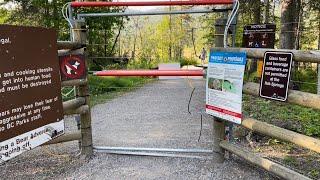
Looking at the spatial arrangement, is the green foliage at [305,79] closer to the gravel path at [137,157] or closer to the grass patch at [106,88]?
the gravel path at [137,157]

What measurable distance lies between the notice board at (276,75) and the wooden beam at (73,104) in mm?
2237

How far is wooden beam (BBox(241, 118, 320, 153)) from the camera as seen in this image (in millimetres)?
3290

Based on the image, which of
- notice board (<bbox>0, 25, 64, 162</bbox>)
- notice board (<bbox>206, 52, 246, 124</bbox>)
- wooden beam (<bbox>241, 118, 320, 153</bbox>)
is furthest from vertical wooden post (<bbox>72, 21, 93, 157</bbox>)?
wooden beam (<bbox>241, 118, 320, 153</bbox>)

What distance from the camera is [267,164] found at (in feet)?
12.6

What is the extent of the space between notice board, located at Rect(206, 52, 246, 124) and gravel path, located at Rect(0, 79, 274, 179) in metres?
0.71

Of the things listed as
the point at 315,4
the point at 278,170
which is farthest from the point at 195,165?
the point at 315,4

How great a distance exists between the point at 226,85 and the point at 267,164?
0.94 m

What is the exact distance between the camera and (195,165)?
4590mm

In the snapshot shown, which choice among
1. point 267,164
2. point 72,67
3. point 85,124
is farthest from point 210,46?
point 267,164

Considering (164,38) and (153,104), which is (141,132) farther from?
(164,38)

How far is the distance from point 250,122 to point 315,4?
10.8m

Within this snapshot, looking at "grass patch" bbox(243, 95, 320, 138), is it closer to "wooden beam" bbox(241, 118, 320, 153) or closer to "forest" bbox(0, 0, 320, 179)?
"forest" bbox(0, 0, 320, 179)

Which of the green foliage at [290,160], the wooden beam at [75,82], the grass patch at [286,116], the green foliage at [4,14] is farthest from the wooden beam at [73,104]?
the green foliage at [4,14]

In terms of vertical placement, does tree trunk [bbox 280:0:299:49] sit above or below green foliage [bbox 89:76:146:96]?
above
